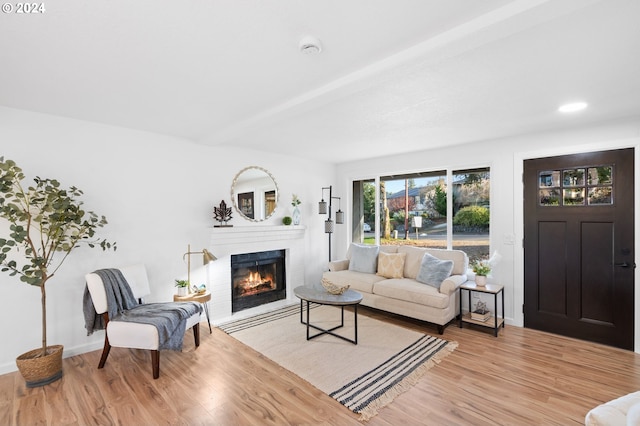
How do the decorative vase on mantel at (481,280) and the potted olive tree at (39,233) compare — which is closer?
the potted olive tree at (39,233)

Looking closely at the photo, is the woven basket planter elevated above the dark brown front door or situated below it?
below

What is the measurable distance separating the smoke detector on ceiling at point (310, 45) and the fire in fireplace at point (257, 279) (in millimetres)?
3215

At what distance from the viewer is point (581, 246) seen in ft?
11.1

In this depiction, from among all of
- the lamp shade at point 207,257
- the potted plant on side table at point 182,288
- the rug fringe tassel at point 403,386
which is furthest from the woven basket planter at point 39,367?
the rug fringe tassel at point 403,386

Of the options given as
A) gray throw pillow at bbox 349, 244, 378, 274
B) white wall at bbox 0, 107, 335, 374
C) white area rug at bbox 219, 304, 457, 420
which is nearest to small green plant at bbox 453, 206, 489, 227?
gray throw pillow at bbox 349, 244, 378, 274

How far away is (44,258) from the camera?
2680 millimetres

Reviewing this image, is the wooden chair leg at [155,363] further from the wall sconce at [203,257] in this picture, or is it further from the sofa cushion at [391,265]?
the sofa cushion at [391,265]

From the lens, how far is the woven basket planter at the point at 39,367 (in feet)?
8.21

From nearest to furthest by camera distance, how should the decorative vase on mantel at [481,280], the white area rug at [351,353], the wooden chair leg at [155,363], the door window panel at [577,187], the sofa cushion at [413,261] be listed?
the white area rug at [351,353], the wooden chair leg at [155,363], the door window panel at [577,187], the decorative vase on mantel at [481,280], the sofa cushion at [413,261]

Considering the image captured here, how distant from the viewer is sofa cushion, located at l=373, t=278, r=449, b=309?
3.59m

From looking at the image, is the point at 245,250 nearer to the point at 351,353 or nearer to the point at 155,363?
the point at 155,363

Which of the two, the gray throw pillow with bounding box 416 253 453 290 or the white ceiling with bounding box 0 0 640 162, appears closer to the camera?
the white ceiling with bounding box 0 0 640 162

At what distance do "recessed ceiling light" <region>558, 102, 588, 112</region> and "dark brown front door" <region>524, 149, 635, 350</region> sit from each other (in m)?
0.83

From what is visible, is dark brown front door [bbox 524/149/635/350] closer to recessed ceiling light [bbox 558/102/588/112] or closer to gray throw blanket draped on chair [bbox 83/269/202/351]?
recessed ceiling light [bbox 558/102/588/112]
